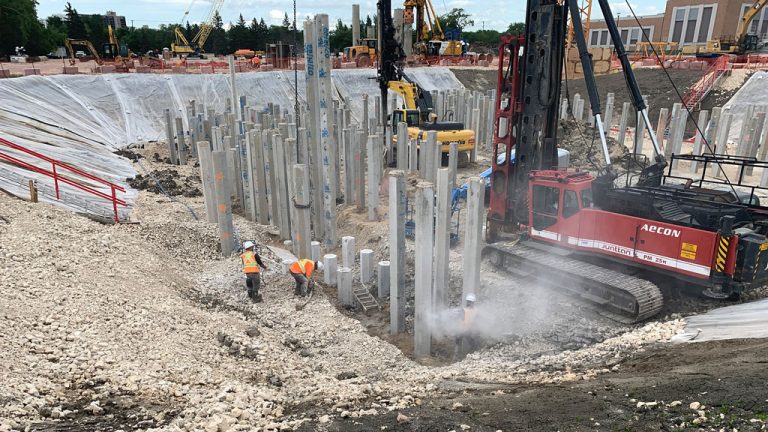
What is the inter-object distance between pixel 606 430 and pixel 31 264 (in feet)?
24.9

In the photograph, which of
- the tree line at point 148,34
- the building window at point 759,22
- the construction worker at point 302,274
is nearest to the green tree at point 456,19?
the tree line at point 148,34

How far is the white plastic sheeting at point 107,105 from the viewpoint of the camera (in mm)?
14758

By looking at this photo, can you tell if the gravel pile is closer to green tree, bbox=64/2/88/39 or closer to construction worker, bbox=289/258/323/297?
construction worker, bbox=289/258/323/297

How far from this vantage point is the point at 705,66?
2973 cm

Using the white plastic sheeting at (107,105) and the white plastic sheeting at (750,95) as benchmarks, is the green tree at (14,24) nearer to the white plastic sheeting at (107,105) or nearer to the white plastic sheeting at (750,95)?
the white plastic sheeting at (107,105)

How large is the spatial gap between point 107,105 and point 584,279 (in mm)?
21690

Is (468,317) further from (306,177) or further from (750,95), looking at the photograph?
(750,95)

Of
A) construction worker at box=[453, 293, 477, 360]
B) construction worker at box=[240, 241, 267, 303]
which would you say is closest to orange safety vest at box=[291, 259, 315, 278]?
construction worker at box=[240, 241, 267, 303]

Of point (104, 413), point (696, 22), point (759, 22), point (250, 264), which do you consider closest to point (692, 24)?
point (696, 22)

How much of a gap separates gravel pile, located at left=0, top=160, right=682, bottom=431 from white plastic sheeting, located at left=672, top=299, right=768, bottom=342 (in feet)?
1.03

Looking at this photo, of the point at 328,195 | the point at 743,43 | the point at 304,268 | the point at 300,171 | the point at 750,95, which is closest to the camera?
the point at 304,268

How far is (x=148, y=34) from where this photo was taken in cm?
6431

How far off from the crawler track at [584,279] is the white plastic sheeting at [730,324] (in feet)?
2.11

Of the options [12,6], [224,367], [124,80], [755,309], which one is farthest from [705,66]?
[12,6]
